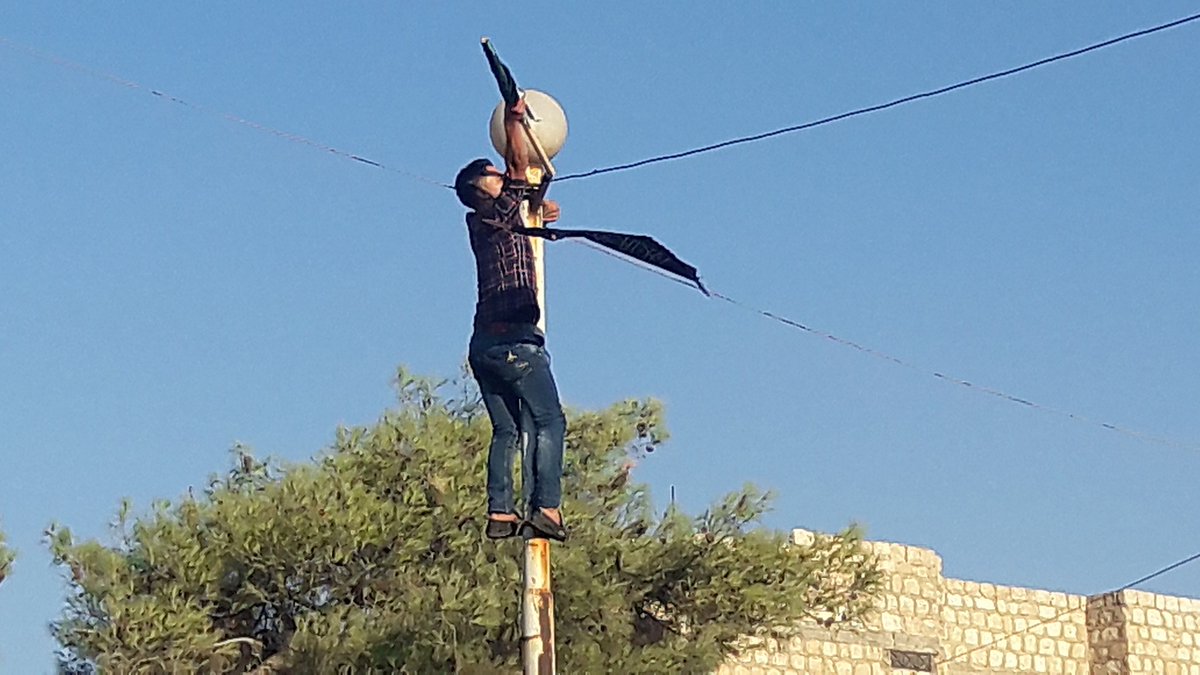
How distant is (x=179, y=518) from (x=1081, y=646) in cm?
870

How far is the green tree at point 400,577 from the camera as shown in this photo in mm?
12367

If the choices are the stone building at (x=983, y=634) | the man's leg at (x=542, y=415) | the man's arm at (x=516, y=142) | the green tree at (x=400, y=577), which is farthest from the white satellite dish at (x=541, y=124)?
the stone building at (x=983, y=634)

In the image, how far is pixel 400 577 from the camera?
12.9m

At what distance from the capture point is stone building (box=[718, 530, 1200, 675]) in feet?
51.6

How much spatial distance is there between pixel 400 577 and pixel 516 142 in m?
6.50

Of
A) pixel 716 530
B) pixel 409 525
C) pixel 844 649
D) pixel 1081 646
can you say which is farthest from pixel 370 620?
pixel 1081 646

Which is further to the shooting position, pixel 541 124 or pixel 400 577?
pixel 400 577

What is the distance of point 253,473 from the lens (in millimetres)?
13531

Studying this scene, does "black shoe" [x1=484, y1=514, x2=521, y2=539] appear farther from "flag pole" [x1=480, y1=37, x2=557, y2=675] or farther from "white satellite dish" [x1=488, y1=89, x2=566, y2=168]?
"white satellite dish" [x1=488, y1=89, x2=566, y2=168]

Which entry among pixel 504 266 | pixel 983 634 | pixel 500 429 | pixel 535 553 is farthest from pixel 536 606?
pixel 983 634

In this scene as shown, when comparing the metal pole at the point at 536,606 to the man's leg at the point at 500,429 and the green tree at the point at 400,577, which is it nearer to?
the man's leg at the point at 500,429

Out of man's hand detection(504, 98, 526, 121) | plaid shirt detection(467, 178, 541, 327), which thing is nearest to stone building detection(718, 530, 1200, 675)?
plaid shirt detection(467, 178, 541, 327)

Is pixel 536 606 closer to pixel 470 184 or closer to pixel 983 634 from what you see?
pixel 470 184

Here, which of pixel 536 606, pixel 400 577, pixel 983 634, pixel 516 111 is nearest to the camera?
pixel 536 606
